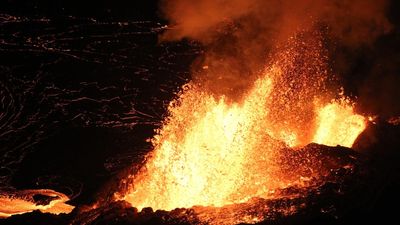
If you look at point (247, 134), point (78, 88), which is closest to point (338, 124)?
point (247, 134)

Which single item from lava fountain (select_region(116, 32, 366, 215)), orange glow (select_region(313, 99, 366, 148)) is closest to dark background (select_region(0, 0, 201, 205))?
lava fountain (select_region(116, 32, 366, 215))

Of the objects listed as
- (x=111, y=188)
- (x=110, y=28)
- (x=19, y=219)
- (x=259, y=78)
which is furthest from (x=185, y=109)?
(x=19, y=219)

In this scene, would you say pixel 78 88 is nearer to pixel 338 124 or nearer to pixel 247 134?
pixel 247 134

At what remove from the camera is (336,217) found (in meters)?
9.41

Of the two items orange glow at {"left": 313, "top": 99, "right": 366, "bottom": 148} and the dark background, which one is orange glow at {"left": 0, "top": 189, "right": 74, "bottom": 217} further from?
orange glow at {"left": 313, "top": 99, "right": 366, "bottom": 148}

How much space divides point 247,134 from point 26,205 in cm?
1055

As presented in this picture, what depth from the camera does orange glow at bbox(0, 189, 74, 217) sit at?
17.2 m

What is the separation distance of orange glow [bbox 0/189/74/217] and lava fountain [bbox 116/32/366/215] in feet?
15.5

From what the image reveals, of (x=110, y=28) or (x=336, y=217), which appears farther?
(x=110, y=28)

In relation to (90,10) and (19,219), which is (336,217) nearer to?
(19,219)

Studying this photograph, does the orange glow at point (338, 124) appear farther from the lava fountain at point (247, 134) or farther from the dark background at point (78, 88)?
the dark background at point (78, 88)

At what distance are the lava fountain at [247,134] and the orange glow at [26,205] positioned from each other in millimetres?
4730

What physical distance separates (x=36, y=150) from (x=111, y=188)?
10314 millimetres

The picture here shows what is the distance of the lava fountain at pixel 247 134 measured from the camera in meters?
13.8
